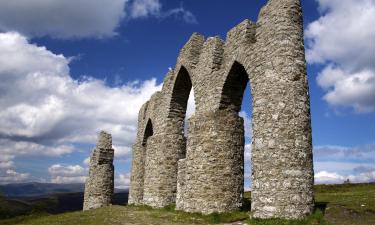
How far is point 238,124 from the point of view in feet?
59.1

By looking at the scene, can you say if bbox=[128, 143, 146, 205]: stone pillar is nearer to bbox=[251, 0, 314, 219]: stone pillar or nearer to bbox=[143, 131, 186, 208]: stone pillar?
→ bbox=[143, 131, 186, 208]: stone pillar

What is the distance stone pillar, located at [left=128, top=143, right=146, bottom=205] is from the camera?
29125 millimetres

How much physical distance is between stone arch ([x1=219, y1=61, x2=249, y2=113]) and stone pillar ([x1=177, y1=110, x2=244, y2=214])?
506mm

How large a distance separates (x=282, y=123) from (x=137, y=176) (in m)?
17.6

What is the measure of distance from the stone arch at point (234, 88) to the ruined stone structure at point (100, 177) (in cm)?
1395

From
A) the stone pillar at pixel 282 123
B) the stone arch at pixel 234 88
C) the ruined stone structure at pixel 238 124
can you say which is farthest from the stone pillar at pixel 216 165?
the stone pillar at pixel 282 123

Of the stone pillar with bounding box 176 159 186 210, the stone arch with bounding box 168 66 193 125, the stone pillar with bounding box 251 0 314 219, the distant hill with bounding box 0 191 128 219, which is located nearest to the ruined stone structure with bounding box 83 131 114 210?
the distant hill with bounding box 0 191 128 219

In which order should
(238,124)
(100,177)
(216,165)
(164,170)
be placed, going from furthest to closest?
(100,177) → (164,170) → (238,124) → (216,165)

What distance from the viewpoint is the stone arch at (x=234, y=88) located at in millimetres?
18141

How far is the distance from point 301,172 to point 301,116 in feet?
6.35

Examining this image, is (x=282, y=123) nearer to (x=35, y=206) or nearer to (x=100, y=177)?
(x=100, y=177)

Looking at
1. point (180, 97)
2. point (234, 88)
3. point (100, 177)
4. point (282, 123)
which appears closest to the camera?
point (282, 123)

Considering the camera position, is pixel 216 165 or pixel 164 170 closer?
pixel 216 165

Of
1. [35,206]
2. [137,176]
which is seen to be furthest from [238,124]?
[35,206]
